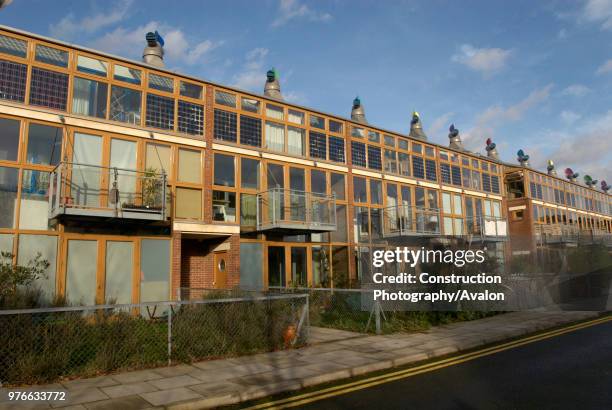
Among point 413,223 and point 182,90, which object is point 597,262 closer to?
point 413,223

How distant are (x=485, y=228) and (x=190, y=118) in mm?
17487

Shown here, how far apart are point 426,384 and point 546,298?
46.0 feet

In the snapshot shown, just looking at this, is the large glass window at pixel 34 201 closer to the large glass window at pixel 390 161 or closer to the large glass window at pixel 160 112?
the large glass window at pixel 160 112

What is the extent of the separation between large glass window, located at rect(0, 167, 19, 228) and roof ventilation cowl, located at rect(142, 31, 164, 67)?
6.08 metres

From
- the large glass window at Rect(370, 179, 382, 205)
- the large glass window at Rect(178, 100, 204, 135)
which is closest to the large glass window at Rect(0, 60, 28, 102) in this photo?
the large glass window at Rect(178, 100, 204, 135)

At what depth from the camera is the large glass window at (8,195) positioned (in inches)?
481

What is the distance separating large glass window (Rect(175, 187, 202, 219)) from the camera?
15.3 meters

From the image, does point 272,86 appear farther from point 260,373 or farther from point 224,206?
point 260,373

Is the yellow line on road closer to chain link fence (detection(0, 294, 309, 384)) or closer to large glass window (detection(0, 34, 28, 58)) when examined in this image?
chain link fence (detection(0, 294, 309, 384))

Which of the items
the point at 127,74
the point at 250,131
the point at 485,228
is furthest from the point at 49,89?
the point at 485,228

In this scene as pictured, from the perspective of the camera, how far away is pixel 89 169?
44.1 feet

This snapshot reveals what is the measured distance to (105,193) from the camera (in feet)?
44.1

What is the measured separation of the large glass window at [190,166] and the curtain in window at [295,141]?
4.02m

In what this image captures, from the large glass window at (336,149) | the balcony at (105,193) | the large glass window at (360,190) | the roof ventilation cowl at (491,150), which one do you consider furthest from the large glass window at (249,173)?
the roof ventilation cowl at (491,150)
